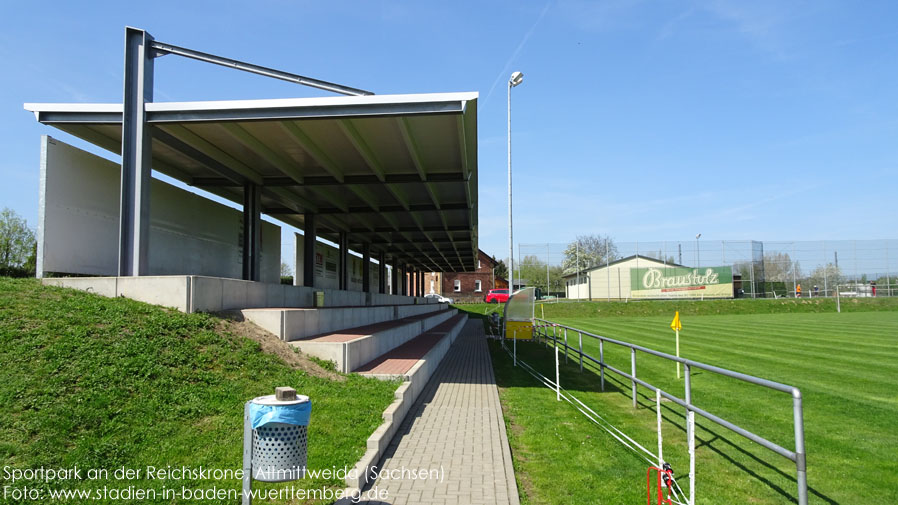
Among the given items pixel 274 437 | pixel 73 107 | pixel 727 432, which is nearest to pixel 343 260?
pixel 73 107

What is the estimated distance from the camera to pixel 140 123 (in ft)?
34.4

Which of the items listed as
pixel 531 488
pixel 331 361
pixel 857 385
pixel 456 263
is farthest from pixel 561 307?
pixel 531 488

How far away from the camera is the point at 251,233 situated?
15.1 meters

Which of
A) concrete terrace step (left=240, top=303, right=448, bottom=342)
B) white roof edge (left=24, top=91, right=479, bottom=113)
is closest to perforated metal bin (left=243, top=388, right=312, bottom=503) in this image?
concrete terrace step (left=240, top=303, right=448, bottom=342)

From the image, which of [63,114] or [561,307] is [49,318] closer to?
[63,114]

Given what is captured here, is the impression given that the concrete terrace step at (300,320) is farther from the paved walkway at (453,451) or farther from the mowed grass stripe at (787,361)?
the mowed grass stripe at (787,361)

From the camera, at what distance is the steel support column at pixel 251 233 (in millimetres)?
15055

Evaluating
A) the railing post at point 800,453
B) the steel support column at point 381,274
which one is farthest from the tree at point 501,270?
the railing post at point 800,453

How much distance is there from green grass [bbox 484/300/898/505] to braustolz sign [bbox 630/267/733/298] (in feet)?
109

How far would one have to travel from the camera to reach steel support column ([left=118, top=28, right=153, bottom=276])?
10203 millimetres

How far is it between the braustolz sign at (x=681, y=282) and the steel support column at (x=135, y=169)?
43.3 m

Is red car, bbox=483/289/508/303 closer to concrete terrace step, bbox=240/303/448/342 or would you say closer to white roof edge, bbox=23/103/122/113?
concrete terrace step, bbox=240/303/448/342

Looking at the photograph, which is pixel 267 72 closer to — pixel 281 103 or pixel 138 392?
pixel 281 103

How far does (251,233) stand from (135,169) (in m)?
4.78
